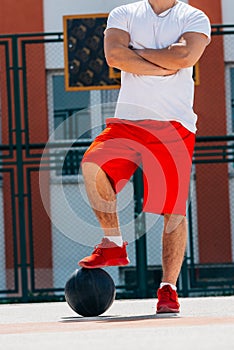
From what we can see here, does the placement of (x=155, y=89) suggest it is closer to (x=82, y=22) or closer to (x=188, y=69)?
(x=188, y=69)

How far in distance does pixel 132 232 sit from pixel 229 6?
5011 millimetres

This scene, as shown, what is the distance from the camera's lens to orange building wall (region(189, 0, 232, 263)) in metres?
15.2

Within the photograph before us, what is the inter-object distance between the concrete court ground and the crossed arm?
1.43 m

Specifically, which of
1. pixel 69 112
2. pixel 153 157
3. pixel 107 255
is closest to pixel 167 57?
pixel 153 157

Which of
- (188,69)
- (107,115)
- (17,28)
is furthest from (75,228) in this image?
(188,69)

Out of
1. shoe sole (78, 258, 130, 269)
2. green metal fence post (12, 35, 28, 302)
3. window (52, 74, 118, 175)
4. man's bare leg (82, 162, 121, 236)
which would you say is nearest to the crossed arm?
man's bare leg (82, 162, 121, 236)

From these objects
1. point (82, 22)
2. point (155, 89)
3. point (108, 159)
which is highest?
point (82, 22)

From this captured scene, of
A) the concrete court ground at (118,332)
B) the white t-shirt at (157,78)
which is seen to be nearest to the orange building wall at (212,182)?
the concrete court ground at (118,332)

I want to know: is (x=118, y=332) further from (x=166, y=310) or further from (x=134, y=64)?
(x=134, y=64)

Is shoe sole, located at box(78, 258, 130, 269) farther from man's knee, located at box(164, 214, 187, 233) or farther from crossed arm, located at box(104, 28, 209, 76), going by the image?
crossed arm, located at box(104, 28, 209, 76)

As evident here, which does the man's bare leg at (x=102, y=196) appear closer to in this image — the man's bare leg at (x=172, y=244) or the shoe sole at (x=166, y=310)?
the man's bare leg at (x=172, y=244)

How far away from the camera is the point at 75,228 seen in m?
14.1

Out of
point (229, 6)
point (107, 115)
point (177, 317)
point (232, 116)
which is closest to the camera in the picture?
point (177, 317)

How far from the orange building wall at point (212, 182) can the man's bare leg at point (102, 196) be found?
8.81 m
